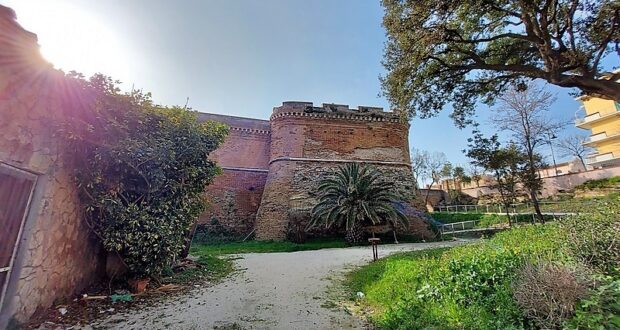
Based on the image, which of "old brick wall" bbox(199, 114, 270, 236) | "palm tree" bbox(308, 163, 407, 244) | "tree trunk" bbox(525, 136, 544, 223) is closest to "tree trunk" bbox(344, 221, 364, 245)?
"palm tree" bbox(308, 163, 407, 244)

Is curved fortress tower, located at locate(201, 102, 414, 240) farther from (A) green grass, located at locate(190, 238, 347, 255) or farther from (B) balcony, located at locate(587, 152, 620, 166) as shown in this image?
(B) balcony, located at locate(587, 152, 620, 166)

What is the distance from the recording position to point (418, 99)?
25.3 feet

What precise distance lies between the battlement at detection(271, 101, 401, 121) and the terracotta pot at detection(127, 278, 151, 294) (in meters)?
12.8

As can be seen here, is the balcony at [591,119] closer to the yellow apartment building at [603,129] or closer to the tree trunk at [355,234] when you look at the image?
the yellow apartment building at [603,129]

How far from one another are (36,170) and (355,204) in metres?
10.9

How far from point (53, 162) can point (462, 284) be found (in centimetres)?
496

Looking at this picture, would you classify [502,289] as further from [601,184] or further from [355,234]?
[601,184]

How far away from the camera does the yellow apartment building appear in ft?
68.3

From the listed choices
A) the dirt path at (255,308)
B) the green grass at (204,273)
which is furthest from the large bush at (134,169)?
the dirt path at (255,308)

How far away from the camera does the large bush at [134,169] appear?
371cm

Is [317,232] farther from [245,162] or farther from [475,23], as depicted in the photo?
[475,23]

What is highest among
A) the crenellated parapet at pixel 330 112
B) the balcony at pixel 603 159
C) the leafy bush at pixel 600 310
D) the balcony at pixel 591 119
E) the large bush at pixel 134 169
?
the balcony at pixel 591 119

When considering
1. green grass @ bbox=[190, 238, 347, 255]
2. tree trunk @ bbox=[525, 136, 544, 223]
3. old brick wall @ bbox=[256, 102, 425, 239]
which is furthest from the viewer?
old brick wall @ bbox=[256, 102, 425, 239]

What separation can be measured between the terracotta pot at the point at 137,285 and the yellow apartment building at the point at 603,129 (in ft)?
94.4
